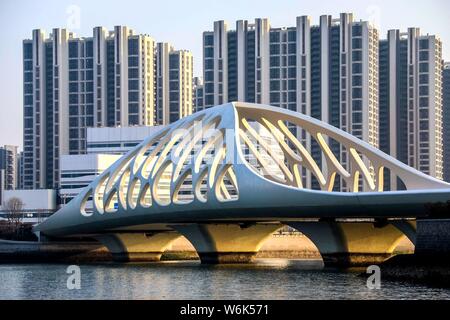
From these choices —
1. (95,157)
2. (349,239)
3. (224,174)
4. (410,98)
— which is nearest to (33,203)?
(95,157)

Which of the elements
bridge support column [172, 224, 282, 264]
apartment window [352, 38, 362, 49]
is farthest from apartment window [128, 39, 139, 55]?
bridge support column [172, 224, 282, 264]

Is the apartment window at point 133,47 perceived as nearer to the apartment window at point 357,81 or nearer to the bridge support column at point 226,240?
the apartment window at point 357,81

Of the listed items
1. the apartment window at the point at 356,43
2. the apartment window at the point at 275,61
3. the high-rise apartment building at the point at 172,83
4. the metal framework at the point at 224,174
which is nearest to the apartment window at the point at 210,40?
the apartment window at the point at 275,61

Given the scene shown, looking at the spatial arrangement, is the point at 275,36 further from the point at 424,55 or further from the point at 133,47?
the point at 133,47

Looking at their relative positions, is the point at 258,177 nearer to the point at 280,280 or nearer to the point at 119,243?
the point at 280,280

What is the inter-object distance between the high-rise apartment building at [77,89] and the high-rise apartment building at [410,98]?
3307 centimetres

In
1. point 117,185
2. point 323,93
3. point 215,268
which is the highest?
point 323,93

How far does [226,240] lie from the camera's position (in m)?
89.2

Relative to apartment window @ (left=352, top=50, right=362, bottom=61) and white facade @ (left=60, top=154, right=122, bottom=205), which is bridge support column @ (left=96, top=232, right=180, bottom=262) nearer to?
white facade @ (left=60, top=154, right=122, bottom=205)

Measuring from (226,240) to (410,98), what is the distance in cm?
8148

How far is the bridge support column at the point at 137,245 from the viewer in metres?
96.2

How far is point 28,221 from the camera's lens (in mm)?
141125
